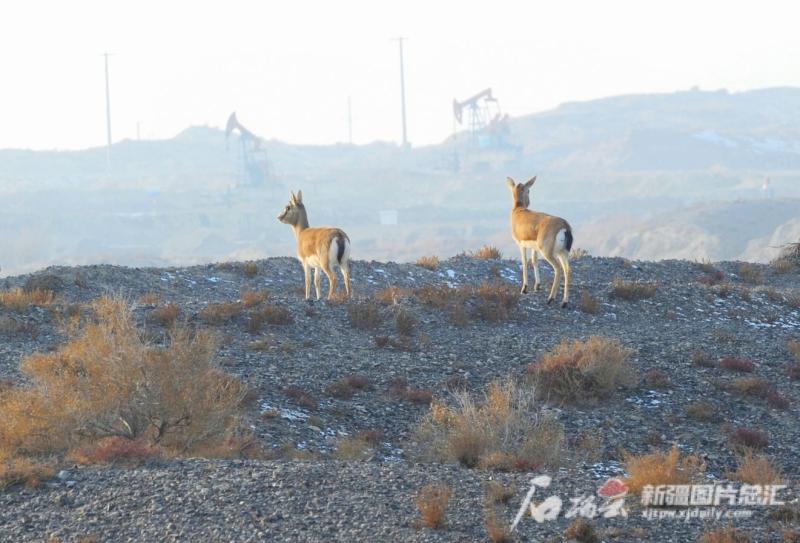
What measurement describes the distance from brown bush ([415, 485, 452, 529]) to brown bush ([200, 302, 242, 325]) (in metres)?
9.64

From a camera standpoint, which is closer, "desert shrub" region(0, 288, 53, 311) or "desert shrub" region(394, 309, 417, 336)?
"desert shrub" region(394, 309, 417, 336)

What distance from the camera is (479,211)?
17962 cm

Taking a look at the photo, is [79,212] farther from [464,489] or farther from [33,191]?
[464,489]

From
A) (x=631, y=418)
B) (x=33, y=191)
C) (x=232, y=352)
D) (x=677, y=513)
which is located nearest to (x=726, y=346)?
(x=631, y=418)

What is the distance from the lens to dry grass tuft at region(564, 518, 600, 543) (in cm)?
1038

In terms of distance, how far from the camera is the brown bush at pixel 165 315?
19.9 metres

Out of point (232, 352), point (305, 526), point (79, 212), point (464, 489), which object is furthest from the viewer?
point (79, 212)

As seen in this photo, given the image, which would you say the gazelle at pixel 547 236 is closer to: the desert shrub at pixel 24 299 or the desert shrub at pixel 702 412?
the desert shrub at pixel 702 412

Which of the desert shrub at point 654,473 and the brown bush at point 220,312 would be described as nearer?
the desert shrub at point 654,473

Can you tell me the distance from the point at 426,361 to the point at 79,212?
161846mm

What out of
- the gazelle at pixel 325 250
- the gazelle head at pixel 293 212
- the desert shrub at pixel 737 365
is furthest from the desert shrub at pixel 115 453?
the gazelle head at pixel 293 212

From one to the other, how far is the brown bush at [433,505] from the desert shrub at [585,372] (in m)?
6.34

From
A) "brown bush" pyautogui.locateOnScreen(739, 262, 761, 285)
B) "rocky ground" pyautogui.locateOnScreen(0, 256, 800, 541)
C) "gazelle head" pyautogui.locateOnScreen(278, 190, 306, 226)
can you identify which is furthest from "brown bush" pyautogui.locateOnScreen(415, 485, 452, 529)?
"brown bush" pyautogui.locateOnScreen(739, 262, 761, 285)

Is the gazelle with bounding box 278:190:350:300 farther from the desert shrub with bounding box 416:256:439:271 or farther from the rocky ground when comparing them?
the desert shrub with bounding box 416:256:439:271
